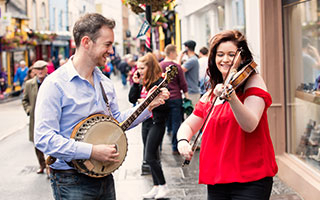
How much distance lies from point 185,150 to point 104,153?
49 cm

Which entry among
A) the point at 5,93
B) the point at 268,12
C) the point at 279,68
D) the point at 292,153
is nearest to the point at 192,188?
the point at 292,153

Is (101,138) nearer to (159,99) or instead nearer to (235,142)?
(159,99)

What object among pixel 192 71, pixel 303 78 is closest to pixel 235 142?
pixel 303 78

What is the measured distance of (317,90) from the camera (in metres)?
5.95

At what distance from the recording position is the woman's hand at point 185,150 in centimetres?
306

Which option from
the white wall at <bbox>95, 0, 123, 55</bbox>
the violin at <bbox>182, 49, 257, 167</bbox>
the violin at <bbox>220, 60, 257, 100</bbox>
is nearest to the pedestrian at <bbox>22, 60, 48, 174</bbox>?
the violin at <bbox>182, 49, 257, 167</bbox>

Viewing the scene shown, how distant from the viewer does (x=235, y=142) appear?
3137mm

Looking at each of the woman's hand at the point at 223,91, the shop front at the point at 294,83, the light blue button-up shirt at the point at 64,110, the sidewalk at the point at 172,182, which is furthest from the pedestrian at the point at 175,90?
the woman's hand at the point at 223,91

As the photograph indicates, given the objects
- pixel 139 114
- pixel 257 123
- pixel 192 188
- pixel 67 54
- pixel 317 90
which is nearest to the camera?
pixel 257 123

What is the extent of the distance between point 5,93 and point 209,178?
21547mm

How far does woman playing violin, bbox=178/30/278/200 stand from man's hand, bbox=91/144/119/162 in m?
0.42

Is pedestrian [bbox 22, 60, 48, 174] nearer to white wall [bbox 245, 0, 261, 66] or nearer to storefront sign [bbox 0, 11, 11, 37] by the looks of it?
white wall [bbox 245, 0, 261, 66]

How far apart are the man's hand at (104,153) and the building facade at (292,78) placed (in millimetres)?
3184

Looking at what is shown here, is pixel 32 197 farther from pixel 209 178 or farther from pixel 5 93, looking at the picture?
pixel 5 93
